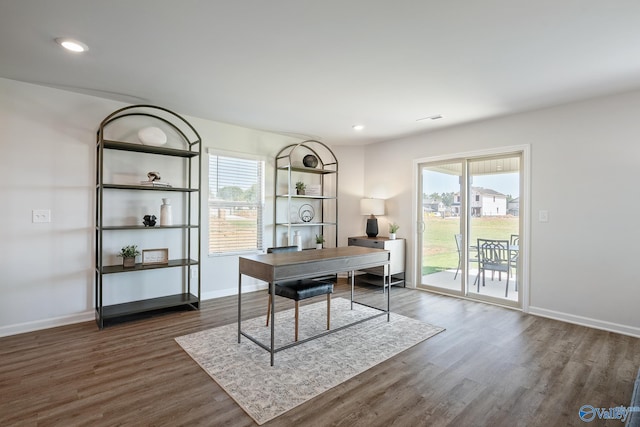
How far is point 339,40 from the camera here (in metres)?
2.38

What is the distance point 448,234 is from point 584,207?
1.67 meters

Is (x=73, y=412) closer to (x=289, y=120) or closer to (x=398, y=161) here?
(x=289, y=120)

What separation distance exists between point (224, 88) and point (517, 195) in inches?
149

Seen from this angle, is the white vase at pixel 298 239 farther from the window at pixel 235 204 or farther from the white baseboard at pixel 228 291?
the white baseboard at pixel 228 291

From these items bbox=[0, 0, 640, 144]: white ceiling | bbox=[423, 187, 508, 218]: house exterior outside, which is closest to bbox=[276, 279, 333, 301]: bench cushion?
bbox=[0, 0, 640, 144]: white ceiling

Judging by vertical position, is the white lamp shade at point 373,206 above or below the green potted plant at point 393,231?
above

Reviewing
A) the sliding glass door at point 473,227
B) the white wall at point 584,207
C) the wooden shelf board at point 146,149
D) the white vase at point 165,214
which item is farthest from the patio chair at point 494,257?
the white vase at point 165,214

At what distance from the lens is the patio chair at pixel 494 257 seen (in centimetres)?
427

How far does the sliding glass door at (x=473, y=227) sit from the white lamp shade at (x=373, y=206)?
669 mm

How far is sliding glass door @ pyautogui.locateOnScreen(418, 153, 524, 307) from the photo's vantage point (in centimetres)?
422

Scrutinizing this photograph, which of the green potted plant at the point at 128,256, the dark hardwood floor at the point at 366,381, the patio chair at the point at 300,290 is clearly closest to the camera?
the dark hardwood floor at the point at 366,381

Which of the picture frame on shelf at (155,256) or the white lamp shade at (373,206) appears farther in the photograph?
the white lamp shade at (373,206)

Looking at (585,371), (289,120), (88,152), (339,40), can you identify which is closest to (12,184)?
(88,152)

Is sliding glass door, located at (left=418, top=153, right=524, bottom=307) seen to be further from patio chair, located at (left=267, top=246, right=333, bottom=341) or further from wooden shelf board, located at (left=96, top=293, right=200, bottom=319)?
wooden shelf board, located at (left=96, top=293, right=200, bottom=319)
